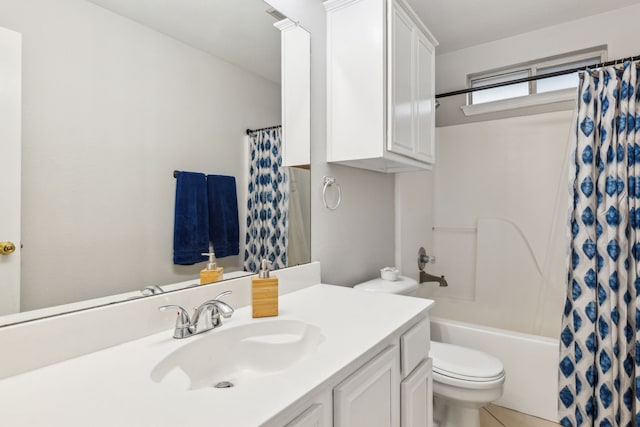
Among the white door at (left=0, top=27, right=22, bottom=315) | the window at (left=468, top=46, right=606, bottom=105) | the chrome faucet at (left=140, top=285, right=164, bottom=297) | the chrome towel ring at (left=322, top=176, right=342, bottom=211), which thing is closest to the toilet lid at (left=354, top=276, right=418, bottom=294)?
the chrome towel ring at (left=322, top=176, right=342, bottom=211)

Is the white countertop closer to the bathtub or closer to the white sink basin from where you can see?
the white sink basin

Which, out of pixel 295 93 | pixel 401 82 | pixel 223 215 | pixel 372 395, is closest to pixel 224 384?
pixel 372 395

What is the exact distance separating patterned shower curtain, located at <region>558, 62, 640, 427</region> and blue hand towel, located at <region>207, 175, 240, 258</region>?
1.77 m

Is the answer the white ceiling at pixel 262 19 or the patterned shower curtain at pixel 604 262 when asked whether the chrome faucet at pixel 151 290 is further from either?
the patterned shower curtain at pixel 604 262

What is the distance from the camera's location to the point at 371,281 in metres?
1.94

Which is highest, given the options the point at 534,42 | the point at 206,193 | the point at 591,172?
the point at 534,42

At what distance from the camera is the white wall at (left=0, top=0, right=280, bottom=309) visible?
75 cm

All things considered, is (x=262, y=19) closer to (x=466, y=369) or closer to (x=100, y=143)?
(x=100, y=143)

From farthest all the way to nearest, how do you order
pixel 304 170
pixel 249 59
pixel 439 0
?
pixel 439 0
pixel 304 170
pixel 249 59

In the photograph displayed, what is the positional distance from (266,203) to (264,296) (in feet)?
1.34

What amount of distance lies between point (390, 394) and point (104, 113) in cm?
112

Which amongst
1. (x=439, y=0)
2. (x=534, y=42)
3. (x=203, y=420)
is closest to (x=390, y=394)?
(x=203, y=420)

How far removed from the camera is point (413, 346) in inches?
44.2

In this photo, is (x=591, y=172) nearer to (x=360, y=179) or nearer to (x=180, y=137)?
(x=360, y=179)
